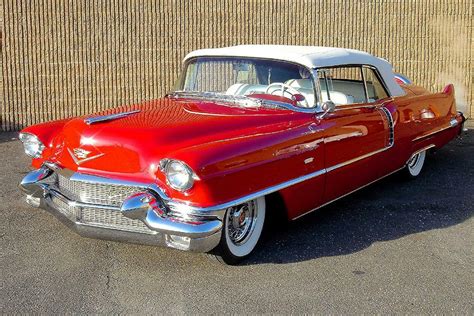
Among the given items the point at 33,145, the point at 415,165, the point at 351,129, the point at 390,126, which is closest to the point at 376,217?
the point at 351,129

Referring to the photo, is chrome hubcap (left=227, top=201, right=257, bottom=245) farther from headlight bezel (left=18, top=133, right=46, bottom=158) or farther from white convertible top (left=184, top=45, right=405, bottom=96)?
headlight bezel (left=18, top=133, right=46, bottom=158)

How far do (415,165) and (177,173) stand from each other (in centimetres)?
372

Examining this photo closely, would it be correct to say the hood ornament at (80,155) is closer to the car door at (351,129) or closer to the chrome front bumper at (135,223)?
the chrome front bumper at (135,223)

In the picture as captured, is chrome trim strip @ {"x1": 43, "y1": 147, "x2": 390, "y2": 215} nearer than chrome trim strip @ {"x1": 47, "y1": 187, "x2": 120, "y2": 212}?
Yes

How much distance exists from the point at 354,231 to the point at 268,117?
1.15 meters

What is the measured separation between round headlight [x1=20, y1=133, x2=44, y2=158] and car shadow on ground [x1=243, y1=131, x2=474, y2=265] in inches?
74.2

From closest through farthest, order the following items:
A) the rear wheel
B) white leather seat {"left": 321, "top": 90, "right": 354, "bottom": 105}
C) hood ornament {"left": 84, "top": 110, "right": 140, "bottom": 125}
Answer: hood ornament {"left": 84, "top": 110, "right": 140, "bottom": 125}, white leather seat {"left": 321, "top": 90, "right": 354, "bottom": 105}, the rear wheel

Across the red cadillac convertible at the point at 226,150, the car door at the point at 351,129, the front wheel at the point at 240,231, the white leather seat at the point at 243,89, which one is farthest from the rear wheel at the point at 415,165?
the front wheel at the point at 240,231

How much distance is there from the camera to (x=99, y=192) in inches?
156

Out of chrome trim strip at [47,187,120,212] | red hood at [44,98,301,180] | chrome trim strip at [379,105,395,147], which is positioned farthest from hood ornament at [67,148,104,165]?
chrome trim strip at [379,105,395,147]

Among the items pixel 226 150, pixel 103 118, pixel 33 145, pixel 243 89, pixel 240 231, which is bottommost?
pixel 240 231

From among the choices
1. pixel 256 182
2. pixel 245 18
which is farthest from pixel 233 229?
pixel 245 18

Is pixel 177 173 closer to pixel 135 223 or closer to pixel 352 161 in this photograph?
pixel 135 223

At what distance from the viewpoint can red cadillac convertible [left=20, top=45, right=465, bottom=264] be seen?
3721 millimetres
